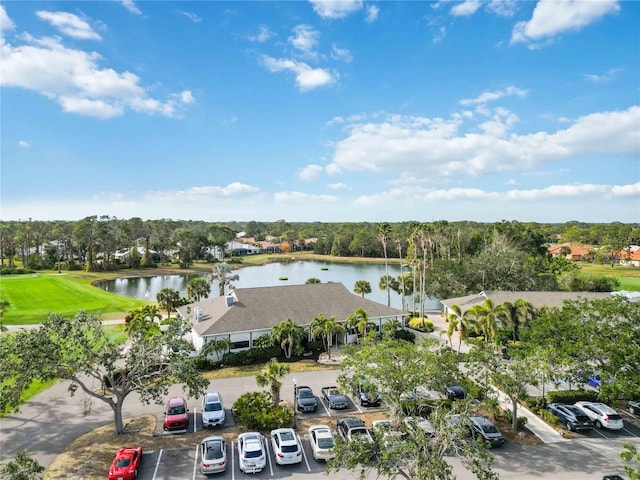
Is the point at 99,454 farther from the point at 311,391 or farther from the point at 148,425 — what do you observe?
the point at 311,391

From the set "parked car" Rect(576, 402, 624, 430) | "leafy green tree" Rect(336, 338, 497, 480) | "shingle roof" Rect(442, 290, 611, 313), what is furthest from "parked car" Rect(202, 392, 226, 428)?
"shingle roof" Rect(442, 290, 611, 313)

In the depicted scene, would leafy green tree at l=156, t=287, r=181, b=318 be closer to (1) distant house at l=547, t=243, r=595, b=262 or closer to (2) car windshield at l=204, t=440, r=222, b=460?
(2) car windshield at l=204, t=440, r=222, b=460

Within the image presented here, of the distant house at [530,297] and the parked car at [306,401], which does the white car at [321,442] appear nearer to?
the parked car at [306,401]

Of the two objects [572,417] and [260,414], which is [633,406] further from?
[260,414]

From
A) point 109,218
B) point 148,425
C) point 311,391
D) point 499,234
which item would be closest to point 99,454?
point 148,425

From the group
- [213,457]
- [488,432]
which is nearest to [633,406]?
[488,432]

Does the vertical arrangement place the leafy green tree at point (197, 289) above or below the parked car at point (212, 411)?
above

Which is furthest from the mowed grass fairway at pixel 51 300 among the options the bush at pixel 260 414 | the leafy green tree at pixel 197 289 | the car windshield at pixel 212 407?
the bush at pixel 260 414
